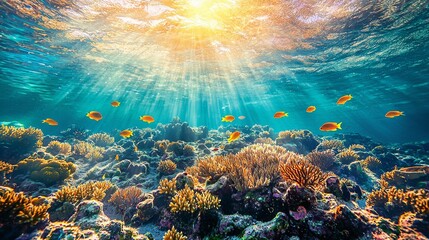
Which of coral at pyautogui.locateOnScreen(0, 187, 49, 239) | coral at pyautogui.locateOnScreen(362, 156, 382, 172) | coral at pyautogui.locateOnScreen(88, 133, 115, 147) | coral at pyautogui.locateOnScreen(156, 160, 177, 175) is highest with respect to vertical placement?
coral at pyautogui.locateOnScreen(88, 133, 115, 147)

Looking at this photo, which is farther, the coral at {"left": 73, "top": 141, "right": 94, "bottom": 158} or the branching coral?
the coral at {"left": 73, "top": 141, "right": 94, "bottom": 158}

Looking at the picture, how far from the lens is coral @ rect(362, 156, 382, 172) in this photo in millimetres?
12078

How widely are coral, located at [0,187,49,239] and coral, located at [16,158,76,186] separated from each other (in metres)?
4.41

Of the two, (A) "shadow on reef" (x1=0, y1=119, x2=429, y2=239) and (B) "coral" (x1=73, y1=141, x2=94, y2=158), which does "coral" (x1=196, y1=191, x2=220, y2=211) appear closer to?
(A) "shadow on reef" (x1=0, y1=119, x2=429, y2=239)

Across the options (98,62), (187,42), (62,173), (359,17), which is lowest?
(62,173)

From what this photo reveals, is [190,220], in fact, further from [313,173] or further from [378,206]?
[378,206]

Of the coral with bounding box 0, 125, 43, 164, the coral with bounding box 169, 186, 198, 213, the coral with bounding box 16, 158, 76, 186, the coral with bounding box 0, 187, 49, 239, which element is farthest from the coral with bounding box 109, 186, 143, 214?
the coral with bounding box 0, 125, 43, 164

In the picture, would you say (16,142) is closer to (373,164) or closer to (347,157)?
(347,157)

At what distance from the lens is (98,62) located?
22156 millimetres

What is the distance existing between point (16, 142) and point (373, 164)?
21202 mm

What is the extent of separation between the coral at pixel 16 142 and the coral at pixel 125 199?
7.57m

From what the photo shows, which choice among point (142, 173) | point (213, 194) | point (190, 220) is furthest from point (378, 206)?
point (142, 173)

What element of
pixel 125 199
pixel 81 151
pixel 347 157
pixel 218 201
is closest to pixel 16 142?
pixel 81 151

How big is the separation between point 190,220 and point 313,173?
10.5 feet
